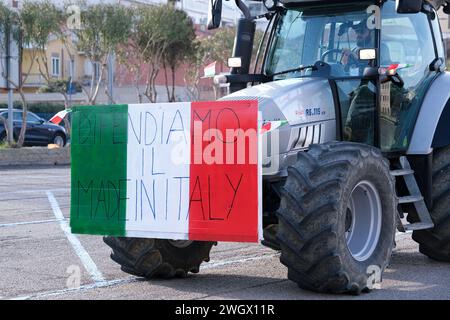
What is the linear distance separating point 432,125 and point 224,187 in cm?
287

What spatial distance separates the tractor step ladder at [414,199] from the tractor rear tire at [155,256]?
208 cm

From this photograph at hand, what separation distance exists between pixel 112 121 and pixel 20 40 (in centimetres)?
2316

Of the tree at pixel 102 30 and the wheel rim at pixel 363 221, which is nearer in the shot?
the wheel rim at pixel 363 221

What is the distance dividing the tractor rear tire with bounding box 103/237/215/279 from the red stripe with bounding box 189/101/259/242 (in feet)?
2.76

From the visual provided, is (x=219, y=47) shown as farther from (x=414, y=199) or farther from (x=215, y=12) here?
(x=414, y=199)

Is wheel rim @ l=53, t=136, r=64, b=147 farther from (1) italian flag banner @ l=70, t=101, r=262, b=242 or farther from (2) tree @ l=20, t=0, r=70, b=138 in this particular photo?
(1) italian flag banner @ l=70, t=101, r=262, b=242

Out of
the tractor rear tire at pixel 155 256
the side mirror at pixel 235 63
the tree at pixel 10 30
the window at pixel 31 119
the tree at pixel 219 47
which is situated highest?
the tree at pixel 219 47

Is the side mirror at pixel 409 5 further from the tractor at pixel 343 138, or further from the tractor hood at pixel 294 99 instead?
the tractor hood at pixel 294 99

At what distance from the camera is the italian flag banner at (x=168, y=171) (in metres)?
6.99

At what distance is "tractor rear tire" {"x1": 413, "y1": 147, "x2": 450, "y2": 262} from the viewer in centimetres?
885

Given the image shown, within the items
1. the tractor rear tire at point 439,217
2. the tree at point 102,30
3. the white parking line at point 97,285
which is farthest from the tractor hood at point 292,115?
the tree at point 102,30

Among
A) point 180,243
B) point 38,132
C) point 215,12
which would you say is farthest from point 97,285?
point 38,132

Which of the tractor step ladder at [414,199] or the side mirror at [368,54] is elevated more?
the side mirror at [368,54]

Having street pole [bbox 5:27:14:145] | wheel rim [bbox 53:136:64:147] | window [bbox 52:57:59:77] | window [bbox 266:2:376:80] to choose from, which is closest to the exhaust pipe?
window [bbox 266:2:376:80]
